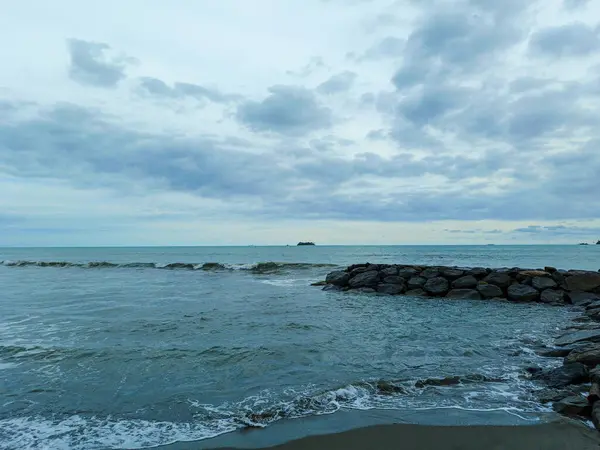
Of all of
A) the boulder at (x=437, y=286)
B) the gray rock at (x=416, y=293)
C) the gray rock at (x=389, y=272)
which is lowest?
the gray rock at (x=416, y=293)

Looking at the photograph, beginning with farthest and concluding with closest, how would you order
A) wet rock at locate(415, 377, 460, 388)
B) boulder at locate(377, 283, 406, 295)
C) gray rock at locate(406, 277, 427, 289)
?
boulder at locate(377, 283, 406, 295), gray rock at locate(406, 277, 427, 289), wet rock at locate(415, 377, 460, 388)

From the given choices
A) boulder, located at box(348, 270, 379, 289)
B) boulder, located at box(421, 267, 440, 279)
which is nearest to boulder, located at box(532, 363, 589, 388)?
boulder, located at box(421, 267, 440, 279)

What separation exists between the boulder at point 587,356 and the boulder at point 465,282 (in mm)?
11143

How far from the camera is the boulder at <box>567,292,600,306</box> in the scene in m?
17.4

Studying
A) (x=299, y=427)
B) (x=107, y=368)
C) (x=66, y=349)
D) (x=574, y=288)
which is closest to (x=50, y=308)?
(x=66, y=349)

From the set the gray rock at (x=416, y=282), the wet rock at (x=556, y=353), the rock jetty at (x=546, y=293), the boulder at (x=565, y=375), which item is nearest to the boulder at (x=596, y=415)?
the rock jetty at (x=546, y=293)

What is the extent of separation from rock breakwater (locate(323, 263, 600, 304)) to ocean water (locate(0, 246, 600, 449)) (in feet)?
8.37

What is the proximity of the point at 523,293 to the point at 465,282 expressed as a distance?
8.54ft

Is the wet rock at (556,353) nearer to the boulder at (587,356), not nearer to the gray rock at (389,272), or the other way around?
the boulder at (587,356)

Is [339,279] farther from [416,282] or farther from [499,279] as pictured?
[499,279]

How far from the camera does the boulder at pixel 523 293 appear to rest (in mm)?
18391

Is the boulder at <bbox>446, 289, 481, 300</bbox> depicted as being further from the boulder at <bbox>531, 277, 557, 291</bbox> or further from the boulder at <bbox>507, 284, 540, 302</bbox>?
the boulder at <bbox>531, 277, 557, 291</bbox>

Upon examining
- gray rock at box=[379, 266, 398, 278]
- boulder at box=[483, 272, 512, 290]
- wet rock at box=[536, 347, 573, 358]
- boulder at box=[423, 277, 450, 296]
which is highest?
gray rock at box=[379, 266, 398, 278]

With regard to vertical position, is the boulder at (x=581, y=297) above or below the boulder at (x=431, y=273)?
below
